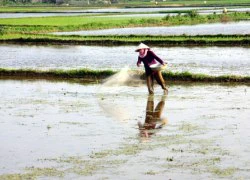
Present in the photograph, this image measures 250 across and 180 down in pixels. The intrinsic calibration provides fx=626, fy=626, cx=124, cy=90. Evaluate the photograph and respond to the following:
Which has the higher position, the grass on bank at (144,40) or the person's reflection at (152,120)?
the person's reflection at (152,120)

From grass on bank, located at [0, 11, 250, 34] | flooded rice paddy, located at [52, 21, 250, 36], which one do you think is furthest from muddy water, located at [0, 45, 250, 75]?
grass on bank, located at [0, 11, 250, 34]

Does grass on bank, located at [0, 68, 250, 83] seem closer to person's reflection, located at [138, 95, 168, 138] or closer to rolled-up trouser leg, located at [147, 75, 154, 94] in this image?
rolled-up trouser leg, located at [147, 75, 154, 94]

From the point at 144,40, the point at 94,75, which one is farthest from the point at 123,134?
the point at 144,40

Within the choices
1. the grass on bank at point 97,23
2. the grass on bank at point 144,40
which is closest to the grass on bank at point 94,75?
the grass on bank at point 144,40

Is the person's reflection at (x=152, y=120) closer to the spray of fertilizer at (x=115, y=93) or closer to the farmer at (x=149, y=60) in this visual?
the spray of fertilizer at (x=115, y=93)

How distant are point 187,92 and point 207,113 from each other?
2573 mm

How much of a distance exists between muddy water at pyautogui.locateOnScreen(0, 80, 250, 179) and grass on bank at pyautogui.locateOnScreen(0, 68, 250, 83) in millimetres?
727

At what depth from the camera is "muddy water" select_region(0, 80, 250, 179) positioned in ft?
24.5

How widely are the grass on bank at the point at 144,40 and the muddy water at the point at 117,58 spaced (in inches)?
36.9

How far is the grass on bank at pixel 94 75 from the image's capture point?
48.8ft

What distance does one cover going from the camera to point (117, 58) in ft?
68.4

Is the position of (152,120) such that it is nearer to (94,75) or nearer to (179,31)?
(94,75)

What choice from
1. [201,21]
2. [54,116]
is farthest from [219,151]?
[201,21]

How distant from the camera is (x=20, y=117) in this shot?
36.0ft
